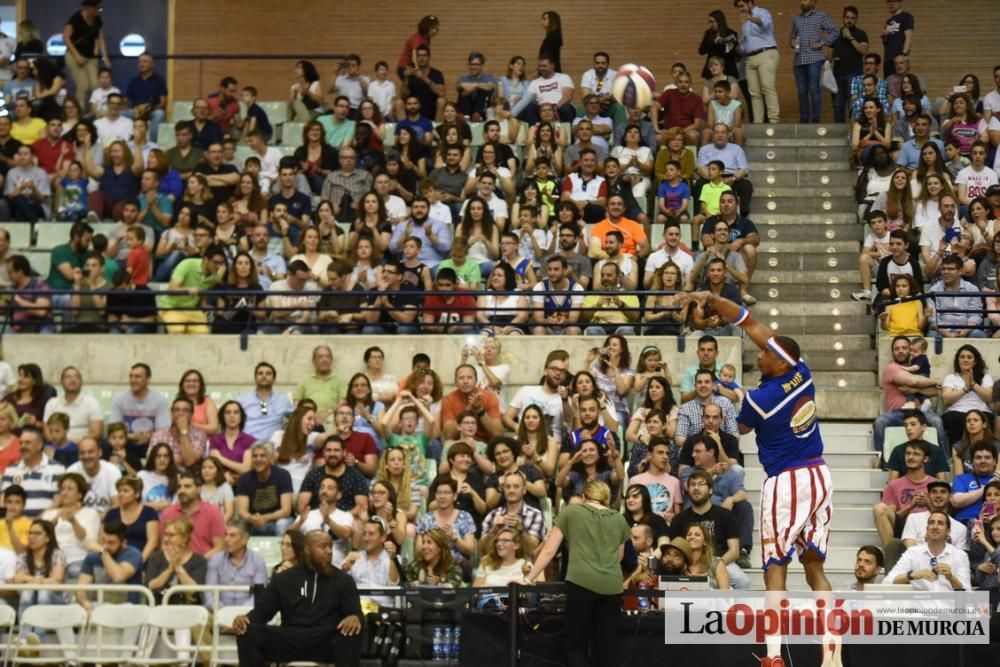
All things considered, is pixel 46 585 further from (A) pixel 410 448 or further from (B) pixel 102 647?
(A) pixel 410 448

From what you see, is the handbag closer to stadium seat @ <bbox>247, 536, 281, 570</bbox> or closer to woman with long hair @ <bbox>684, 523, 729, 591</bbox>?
woman with long hair @ <bbox>684, 523, 729, 591</bbox>

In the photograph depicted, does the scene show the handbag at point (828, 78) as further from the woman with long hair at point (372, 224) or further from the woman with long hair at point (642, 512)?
the woman with long hair at point (642, 512)

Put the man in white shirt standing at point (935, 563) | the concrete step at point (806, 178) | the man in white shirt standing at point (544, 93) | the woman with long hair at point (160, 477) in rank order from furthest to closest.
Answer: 1. the man in white shirt standing at point (544, 93)
2. the concrete step at point (806, 178)
3. the woman with long hair at point (160, 477)
4. the man in white shirt standing at point (935, 563)

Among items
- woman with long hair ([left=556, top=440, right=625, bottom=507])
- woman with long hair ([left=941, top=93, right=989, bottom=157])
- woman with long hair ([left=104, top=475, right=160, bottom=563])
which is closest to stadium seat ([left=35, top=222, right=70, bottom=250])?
woman with long hair ([left=104, top=475, right=160, bottom=563])

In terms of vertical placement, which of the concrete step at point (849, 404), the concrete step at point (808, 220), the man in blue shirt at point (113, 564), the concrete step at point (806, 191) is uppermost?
the concrete step at point (806, 191)

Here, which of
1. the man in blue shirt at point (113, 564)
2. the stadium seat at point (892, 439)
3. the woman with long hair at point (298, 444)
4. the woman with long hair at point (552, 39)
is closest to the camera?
the man in blue shirt at point (113, 564)

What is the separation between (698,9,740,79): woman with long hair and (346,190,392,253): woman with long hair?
5.68 m

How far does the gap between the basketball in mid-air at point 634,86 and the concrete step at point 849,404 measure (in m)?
4.17

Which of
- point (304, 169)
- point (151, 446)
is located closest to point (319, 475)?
point (151, 446)

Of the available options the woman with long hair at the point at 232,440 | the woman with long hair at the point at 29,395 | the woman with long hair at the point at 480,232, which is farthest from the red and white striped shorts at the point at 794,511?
the woman with long hair at the point at 29,395

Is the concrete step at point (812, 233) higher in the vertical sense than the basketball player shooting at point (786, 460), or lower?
higher

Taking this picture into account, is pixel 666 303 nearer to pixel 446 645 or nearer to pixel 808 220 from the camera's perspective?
pixel 808 220

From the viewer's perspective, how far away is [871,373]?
62.4 feet

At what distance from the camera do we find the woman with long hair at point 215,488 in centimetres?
1677
